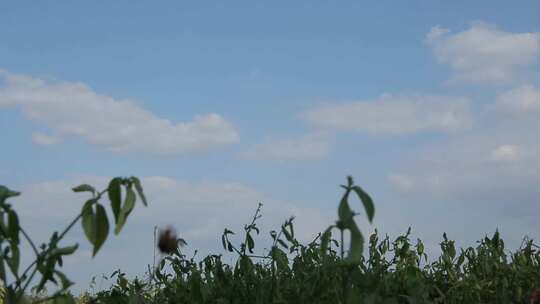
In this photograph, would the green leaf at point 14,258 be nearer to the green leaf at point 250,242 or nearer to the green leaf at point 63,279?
the green leaf at point 63,279

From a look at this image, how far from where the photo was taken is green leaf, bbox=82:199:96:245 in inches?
103

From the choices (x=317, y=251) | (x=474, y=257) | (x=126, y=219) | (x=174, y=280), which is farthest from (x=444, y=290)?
(x=126, y=219)

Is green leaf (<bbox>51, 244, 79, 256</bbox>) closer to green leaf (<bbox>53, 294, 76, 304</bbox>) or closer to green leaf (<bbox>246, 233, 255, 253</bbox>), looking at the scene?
green leaf (<bbox>53, 294, 76, 304</bbox>)

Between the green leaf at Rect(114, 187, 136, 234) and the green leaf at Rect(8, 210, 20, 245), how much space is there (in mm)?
407

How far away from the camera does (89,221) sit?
265 centimetres

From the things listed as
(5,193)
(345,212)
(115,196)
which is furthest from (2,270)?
(345,212)

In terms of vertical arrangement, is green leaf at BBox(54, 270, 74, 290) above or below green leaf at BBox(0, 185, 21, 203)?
below

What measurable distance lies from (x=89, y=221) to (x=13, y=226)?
1.05 feet

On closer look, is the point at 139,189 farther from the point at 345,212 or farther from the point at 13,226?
the point at 345,212

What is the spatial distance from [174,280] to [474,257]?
1955 mm

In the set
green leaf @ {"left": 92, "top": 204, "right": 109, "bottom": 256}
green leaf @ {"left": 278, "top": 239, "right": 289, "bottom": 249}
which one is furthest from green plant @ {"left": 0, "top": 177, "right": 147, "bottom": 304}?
green leaf @ {"left": 278, "top": 239, "right": 289, "bottom": 249}

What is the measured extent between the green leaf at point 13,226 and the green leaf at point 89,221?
0.27 metres

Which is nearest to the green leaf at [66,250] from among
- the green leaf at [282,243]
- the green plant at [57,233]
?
the green plant at [57,233]

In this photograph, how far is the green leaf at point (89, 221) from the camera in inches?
103
